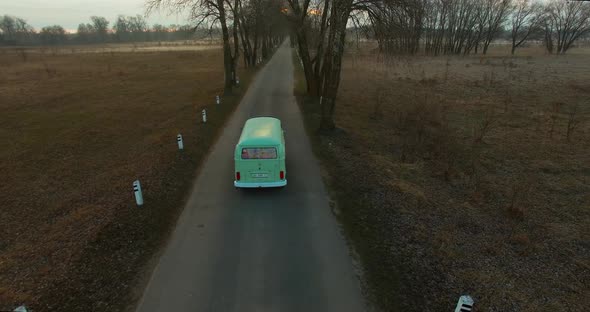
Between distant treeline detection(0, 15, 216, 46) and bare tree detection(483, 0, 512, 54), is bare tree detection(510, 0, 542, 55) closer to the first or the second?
bare tree detection(483, 0, 512, 54)

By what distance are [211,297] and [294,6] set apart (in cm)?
1818

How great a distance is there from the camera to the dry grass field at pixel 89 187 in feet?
21.5

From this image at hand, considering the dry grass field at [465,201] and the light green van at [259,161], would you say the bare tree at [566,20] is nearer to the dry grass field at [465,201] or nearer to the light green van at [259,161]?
the dry grass field at [465,201]

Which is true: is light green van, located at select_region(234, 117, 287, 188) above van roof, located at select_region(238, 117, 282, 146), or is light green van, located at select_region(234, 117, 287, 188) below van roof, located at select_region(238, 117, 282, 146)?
below

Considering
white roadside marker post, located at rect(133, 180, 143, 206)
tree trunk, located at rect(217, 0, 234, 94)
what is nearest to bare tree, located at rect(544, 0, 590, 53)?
tree trunk, located at rect(217, 0, 234, 94)

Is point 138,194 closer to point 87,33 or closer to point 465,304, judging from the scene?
point 465,304

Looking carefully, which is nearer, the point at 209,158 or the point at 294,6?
the point at 209,158

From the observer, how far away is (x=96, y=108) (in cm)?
2292

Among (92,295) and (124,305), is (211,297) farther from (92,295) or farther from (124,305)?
(92,295)

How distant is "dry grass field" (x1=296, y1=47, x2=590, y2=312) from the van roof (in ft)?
8.50

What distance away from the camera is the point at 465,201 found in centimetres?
1024

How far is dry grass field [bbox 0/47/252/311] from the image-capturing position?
258 inches

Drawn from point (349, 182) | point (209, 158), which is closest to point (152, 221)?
point (209, 158)

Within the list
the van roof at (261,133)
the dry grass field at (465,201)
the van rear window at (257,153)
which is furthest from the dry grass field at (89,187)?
the dry grass field at (465,201)
